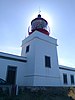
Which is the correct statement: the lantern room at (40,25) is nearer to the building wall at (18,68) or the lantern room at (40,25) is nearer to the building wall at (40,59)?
the building wall at (40,59)

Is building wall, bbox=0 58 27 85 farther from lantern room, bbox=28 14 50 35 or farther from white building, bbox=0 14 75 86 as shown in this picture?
lantern room, bbox=28 14 50 35

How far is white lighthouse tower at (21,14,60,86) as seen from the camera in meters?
15.1

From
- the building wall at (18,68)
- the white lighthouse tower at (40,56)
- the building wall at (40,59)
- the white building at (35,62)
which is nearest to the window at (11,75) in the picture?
the white building at (35,62)

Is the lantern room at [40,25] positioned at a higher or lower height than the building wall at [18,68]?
higher

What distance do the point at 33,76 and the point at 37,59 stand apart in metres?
2.21

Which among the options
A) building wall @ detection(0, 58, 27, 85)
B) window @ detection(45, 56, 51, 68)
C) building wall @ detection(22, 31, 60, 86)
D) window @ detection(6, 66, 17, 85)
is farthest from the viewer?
window @ detection(45, 56, 51, 68)

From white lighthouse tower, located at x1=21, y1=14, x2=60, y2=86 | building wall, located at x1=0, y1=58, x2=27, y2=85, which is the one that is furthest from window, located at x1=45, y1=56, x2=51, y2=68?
building wall, located at x1=0, y1=58, x2=27, y2=85

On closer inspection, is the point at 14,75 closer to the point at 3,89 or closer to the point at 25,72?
the point at 25,72

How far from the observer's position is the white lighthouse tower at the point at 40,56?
1507 cm

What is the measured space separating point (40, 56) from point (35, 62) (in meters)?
1.21

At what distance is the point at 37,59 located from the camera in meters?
15.5

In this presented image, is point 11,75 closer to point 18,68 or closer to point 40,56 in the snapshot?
point 18,68

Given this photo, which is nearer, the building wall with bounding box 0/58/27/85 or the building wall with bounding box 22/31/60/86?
the building wall with bounding box 0/58/27/85

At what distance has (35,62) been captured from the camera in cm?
1516
